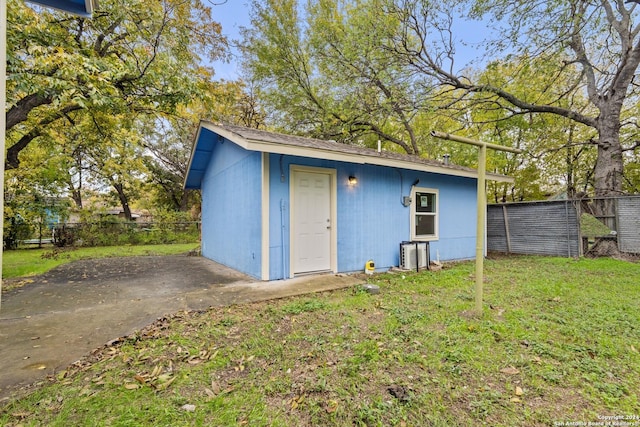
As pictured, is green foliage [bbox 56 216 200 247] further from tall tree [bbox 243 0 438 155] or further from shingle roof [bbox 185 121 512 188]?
tall tree [bbox 243 0 438 155]

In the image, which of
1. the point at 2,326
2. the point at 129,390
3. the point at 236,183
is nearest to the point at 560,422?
the point at 129,390

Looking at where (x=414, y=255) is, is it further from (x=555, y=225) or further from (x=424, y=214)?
(x=555, y=225)

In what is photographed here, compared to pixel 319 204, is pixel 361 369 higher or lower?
lower

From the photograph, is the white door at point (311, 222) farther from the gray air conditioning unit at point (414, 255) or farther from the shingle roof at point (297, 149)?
the gray air conditioning unit at point (414, 255)

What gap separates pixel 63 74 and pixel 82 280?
352 centimetres

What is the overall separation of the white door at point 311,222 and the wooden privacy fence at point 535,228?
6601 mm

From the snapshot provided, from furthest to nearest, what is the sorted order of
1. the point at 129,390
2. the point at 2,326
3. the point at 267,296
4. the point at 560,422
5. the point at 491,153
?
the point at 491,153 → the point at 267,296 → the point at 2,326 → the point at 129,390 → the point at 560,422

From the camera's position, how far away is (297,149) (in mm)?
4559

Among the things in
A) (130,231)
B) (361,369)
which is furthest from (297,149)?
(130,231)

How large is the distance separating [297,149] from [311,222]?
1.43m

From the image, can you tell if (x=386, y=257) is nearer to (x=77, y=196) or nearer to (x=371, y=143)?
(x=371, y=143)

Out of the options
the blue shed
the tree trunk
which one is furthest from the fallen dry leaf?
the tree trunk

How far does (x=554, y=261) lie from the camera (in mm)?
6988

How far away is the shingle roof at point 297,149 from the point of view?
14.3 ft
